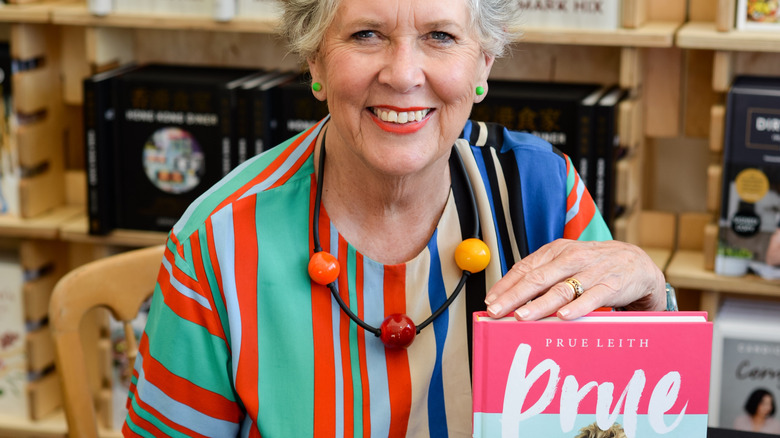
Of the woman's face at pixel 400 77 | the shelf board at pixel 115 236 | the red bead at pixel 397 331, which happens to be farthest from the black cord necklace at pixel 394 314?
the shelf board at pixel 115 236

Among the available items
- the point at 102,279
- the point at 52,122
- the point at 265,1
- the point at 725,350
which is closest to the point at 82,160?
the point at 52,122

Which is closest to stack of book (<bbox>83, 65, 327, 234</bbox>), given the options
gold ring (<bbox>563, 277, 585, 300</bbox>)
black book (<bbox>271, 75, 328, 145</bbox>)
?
black book (<bbox>271, 75, 328, 145</bbox>)

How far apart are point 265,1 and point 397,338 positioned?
1082 mm

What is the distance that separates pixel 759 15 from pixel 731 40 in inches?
3.1

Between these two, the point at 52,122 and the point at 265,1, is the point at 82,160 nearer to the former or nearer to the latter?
the point at 52,122

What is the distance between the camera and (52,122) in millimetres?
2350

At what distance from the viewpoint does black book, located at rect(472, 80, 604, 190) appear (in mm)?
1940

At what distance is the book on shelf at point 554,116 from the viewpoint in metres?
1.94

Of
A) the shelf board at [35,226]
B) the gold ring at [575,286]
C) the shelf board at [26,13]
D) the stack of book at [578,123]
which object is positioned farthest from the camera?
the shelf board at [35,226]

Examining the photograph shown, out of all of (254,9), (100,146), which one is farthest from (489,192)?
(100,146)

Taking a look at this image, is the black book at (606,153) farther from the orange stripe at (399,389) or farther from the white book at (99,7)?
the white book at (99,7)

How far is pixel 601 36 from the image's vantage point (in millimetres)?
1907

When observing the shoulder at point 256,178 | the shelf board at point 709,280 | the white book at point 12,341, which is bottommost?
the white book at point 12,341

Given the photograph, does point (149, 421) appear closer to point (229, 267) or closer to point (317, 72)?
point (229, 267)
